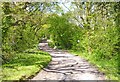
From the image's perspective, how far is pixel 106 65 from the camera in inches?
156

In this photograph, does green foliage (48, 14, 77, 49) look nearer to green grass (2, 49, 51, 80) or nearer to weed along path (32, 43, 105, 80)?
weed along path (32, 43, 105, 80)

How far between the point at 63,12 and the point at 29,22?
57 cm

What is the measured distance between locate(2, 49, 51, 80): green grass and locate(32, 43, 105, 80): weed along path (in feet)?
0.28

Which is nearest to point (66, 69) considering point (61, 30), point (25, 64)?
point (25, 64)

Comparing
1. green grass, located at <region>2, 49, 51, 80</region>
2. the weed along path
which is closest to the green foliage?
the weed along path

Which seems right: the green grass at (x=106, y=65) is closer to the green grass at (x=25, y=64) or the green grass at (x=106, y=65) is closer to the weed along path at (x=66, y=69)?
the weed along path at (x=66, y=69)

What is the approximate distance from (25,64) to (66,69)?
58 cm

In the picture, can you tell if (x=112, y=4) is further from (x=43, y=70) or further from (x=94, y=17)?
(x=43, y=70)

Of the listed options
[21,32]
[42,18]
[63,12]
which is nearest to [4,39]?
[21,32]

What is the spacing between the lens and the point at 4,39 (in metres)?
3.54

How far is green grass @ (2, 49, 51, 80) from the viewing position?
3.17m

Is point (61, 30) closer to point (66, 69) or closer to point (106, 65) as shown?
point (66, 69)

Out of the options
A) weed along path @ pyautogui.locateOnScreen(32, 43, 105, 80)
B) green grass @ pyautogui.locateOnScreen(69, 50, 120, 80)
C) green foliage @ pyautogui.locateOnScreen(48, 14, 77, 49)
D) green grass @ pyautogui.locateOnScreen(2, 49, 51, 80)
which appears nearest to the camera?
green grass @ pyautogui.locateOnScreen(2, 49, 51, 80)

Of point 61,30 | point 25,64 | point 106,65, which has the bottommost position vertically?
point 106,65
